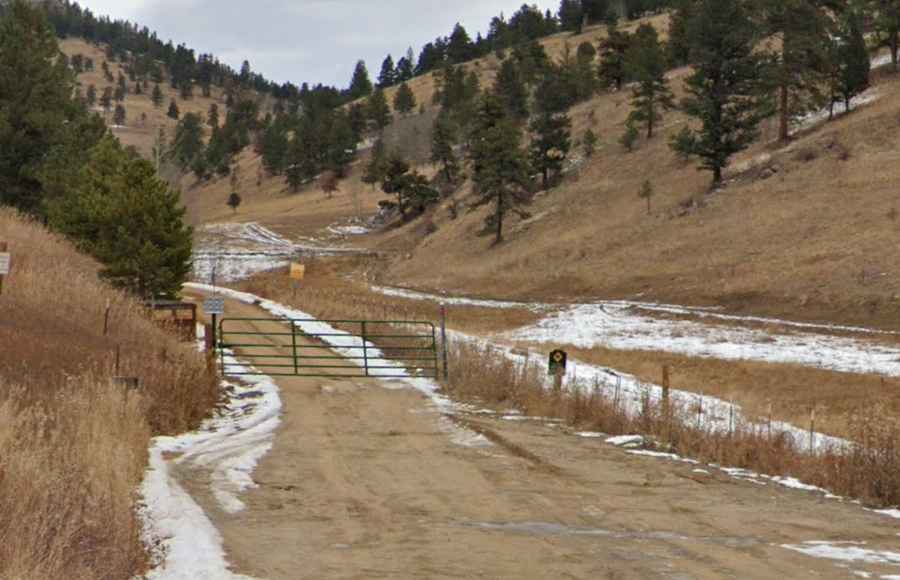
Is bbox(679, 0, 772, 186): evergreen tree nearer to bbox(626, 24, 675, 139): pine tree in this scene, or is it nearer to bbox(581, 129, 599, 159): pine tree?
bbox(626, 24, 675, 139): pine tree

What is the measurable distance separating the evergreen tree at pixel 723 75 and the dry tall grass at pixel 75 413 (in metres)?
43.6

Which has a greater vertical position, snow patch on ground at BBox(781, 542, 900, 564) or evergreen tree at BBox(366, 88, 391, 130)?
evergreen tree at BBox(366, 88, 391, 130)

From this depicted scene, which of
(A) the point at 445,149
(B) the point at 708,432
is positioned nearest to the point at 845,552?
(B) the point at 708,432

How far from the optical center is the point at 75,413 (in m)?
10.9

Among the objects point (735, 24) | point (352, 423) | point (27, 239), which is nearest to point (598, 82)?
point (735, 24)

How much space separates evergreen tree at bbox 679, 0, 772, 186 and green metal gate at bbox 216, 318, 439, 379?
107 feet

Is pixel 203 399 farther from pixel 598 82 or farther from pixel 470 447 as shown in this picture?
pixel 598 82

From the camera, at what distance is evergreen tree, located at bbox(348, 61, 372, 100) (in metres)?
181

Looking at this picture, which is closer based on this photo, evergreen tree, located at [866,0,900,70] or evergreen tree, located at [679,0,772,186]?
evergreen tree, located at [679,0,772,186]

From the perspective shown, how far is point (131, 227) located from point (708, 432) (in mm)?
27456

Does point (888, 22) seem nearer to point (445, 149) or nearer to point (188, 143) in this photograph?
point (445, 149)

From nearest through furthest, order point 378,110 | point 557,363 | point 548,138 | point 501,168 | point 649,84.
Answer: point 557,363 < point 501,168 < point 649,84 < point 548,138 < point 378,110

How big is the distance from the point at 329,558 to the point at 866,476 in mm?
6684

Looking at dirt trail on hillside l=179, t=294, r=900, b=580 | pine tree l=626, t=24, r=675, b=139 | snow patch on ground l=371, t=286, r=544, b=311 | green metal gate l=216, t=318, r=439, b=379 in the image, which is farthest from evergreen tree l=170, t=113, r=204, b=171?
dirt trail on hillside l=179, t=294, r=900, b=580
